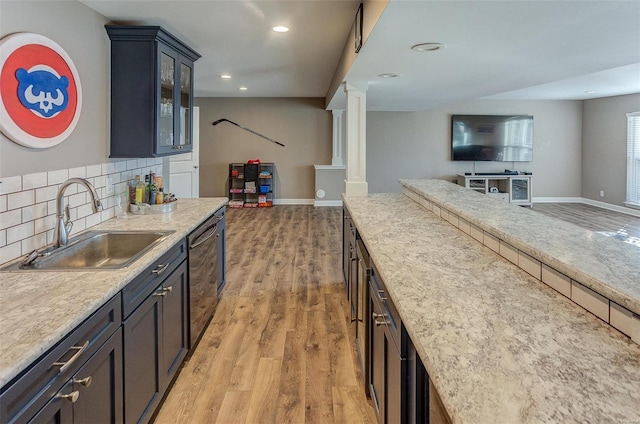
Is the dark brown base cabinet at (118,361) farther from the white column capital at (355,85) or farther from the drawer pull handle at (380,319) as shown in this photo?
the white column capital at (355,85)

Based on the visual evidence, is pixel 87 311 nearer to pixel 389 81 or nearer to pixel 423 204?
pixel 423 204

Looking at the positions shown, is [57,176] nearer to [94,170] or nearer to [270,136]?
[94,170]

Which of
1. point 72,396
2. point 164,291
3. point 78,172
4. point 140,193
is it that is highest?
point 78,172

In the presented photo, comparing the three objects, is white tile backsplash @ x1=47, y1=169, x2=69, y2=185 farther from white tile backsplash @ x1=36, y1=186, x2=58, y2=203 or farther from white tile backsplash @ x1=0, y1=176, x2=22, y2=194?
white tile backsplash @ x1=0, y1=176, x2=22, y2=194

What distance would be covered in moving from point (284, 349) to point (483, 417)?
7.25 feet

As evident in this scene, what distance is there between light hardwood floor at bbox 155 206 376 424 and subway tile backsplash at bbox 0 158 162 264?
3.49 ft

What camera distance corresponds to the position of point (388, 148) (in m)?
9.41

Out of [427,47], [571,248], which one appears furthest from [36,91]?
[571,248]

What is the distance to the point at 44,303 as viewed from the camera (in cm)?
137

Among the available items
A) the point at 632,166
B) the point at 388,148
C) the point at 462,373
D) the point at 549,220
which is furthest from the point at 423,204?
the point at 632,166

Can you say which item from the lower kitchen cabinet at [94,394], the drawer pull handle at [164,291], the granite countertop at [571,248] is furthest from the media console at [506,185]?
the lower kitchen cabinet at [94,394]

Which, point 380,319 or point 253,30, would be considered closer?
point 380,319

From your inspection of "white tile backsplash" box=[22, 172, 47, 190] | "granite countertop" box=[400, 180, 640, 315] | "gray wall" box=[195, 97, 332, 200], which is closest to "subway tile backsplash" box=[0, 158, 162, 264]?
"white tile backsplash" box=[22, 172, 47, 190]

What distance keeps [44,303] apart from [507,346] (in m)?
1.39
